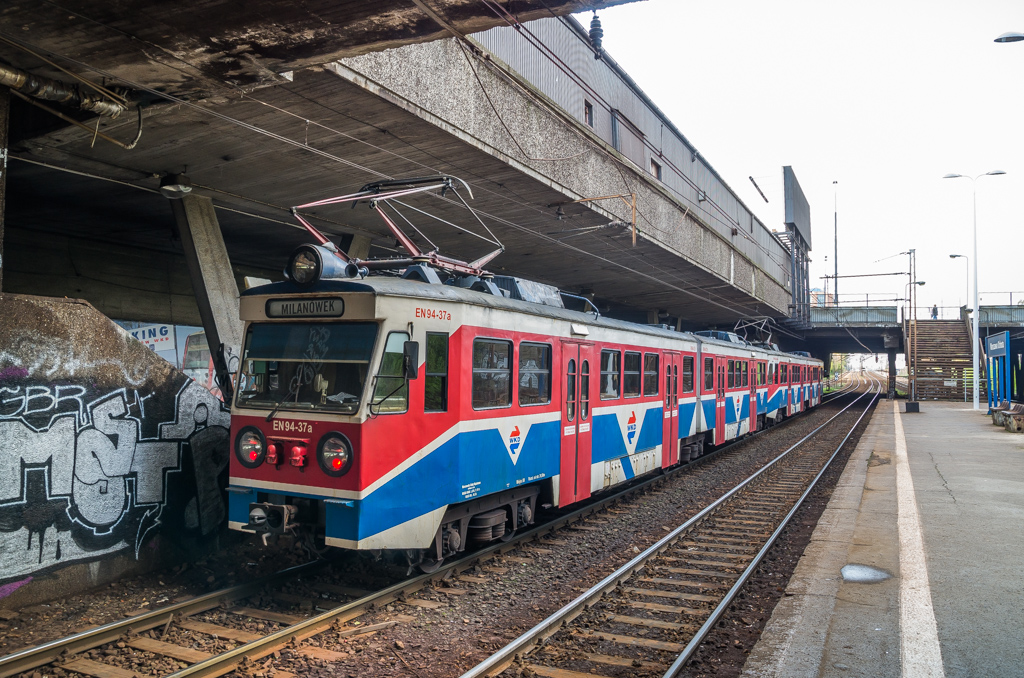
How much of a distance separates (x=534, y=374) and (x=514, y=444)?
3.06 ft

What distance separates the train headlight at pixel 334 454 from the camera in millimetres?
6309

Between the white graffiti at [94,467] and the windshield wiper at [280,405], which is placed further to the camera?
the windshield wiper at [280,405]

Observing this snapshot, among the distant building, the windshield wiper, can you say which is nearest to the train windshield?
the windshield wiper

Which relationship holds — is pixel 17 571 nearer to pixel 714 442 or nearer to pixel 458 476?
pixel 458 476

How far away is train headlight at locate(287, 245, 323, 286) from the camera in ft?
22.3

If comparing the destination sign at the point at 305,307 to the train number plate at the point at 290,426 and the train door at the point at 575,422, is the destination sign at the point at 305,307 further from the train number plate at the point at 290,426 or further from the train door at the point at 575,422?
the train door at the point at 575,422

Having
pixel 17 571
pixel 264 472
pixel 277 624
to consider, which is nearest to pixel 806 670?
pixel 277 624

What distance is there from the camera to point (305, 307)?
6812 mm

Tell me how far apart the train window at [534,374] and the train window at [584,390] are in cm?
100

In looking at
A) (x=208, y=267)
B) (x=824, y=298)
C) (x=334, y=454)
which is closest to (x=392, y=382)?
(x=334, y=454)

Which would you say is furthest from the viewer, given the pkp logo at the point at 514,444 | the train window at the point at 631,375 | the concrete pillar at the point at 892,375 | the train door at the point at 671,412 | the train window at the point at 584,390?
the concrete pillar at the point at 892,375

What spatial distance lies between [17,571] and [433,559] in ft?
11.8

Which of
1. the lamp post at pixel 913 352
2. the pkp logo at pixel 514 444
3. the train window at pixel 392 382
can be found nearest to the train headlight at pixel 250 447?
the train window at pixel 392 382

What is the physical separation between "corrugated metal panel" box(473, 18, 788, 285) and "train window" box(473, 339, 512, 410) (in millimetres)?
6283
